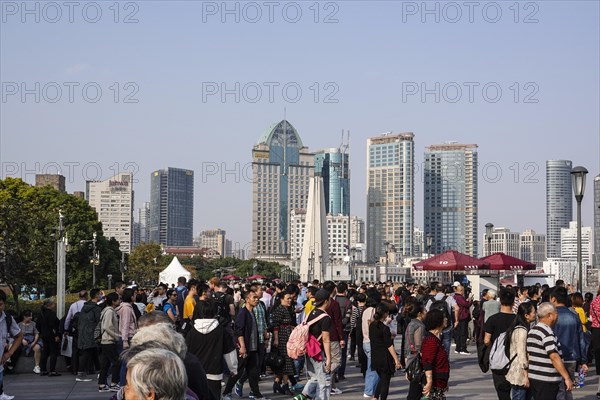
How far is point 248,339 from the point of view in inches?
567

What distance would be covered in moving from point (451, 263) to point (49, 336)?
19125 mm

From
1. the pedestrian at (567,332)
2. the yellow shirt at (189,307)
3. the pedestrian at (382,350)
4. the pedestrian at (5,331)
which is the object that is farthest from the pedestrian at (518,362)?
the yellow shirt at (189,307)

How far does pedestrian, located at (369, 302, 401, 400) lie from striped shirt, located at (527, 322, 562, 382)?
368 cm

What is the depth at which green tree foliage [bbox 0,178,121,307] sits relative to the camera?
144 feet

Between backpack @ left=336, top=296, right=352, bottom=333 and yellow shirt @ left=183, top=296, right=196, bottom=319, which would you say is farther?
backpack @ left=336, top=296, right=352, bottom=333

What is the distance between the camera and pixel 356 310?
19.1 meters

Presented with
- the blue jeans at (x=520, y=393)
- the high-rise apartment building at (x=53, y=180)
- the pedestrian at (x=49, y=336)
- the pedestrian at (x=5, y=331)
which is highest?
the high-rise apartment building at (x=53, y=180)

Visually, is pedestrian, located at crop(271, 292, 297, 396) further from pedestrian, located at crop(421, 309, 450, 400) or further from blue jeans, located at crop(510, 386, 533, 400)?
blue jeans, located at crop(510, 386, 533, 400)

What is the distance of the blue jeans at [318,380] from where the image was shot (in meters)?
12.9

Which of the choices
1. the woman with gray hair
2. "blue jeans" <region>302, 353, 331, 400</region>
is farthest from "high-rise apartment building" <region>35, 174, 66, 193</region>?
the woman with gray hair

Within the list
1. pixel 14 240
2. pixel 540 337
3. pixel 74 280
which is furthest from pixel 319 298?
pixel 74 280

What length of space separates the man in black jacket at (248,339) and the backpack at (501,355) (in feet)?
14.7

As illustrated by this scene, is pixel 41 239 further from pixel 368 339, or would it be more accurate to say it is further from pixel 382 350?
pixel 382 350

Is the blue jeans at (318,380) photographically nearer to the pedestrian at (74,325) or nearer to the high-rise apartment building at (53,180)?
the pedestrian at (74,325)
